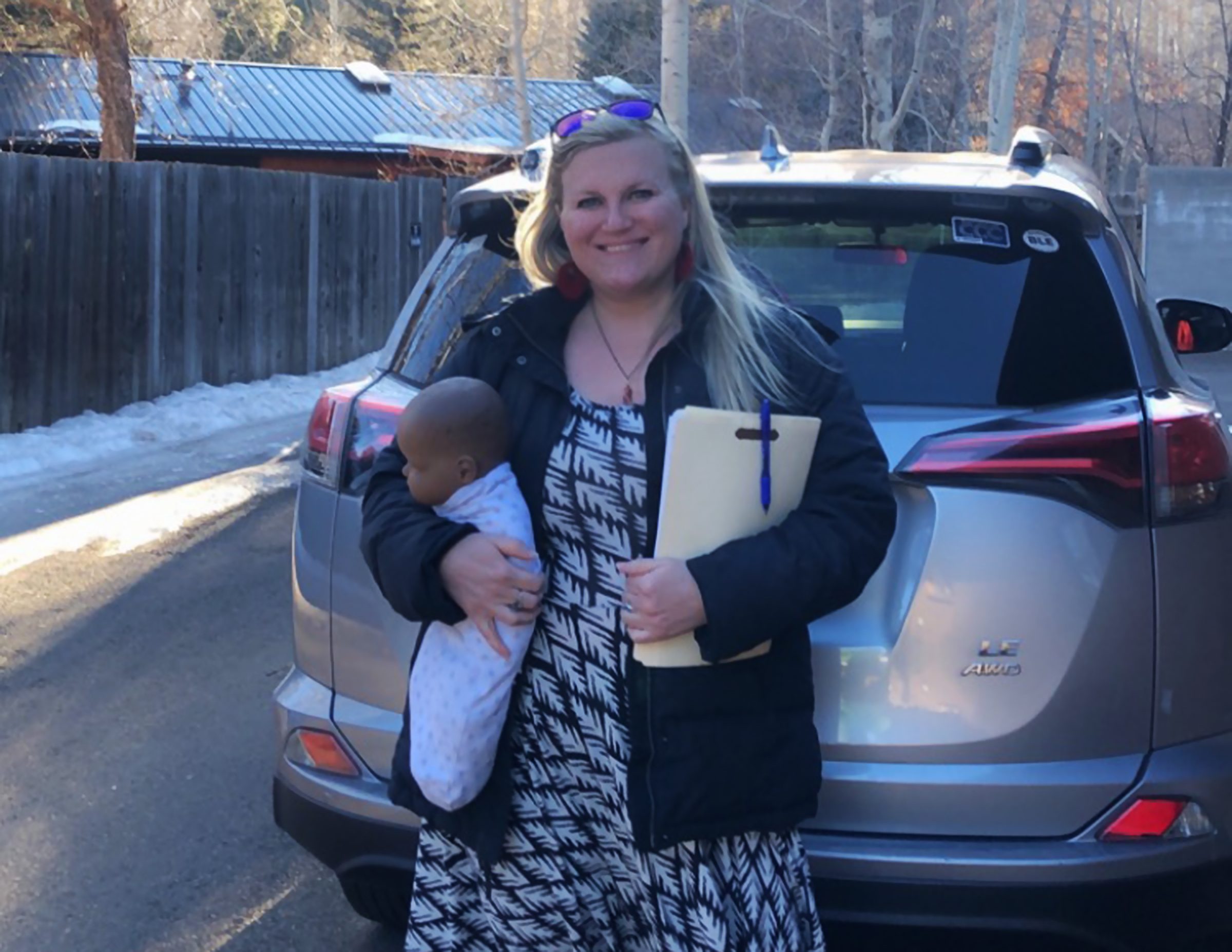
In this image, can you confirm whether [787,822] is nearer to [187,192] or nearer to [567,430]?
[567,430]

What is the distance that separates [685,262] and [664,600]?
0.61 m

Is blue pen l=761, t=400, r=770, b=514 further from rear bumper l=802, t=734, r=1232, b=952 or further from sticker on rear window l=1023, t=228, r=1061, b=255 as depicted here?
sticker on rear window l=1023, t=228, r=1061, b=255

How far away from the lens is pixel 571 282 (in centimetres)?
269

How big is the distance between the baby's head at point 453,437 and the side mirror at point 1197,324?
2890mm

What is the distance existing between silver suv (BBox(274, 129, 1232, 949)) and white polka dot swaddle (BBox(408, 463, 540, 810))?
582 millimetres

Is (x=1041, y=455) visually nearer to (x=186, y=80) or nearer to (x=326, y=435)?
(x=326, y=435)

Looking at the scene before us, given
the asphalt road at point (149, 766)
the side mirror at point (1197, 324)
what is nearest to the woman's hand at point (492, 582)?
the asphalt road at point (149, 766)

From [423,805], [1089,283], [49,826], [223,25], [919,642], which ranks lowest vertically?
[49,826]

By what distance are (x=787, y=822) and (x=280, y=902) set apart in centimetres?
216

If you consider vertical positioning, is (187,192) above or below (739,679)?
above

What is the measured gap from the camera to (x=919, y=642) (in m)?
2.82

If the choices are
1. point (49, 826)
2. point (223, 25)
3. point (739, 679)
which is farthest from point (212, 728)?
point (223, 25)

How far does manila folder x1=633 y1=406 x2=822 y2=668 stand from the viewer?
2381mm

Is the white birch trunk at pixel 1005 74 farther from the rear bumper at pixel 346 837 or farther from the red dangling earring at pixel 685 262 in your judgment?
the red dangling earring at pixel 685 262
